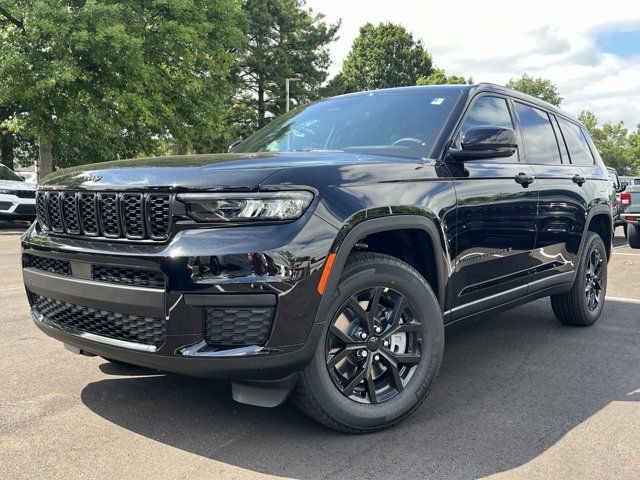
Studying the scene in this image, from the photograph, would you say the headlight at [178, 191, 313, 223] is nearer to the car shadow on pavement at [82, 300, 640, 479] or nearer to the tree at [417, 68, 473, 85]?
the car shadow on pavement at [82, 300, 640, 479]

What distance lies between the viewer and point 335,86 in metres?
39.2

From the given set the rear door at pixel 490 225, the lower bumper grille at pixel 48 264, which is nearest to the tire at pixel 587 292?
the rear door at pixel 490 225

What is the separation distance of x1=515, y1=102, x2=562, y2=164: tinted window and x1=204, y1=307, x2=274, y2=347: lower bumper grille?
2.68 m

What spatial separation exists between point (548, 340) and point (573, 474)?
244cm

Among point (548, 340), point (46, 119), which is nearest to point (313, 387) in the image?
point (548, 340)

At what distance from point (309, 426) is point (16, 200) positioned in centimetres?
1352

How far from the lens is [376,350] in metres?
2.98

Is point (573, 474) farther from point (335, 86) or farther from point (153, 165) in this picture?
point (335, 86)

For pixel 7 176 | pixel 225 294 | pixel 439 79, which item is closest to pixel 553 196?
pixel 225 294

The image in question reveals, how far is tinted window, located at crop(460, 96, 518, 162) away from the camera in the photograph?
386 cm

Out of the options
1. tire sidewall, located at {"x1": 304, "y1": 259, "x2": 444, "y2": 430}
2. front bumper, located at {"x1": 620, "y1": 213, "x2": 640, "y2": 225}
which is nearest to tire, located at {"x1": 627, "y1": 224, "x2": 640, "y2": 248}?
front bumper, located at {"x1": 620, "y1": 213, "x2": 640, "y2": 225}

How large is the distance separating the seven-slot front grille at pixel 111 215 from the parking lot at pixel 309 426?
0.96 meters

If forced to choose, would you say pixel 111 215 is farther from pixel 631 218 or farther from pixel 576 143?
pixel 631 218

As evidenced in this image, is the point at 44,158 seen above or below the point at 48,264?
above
